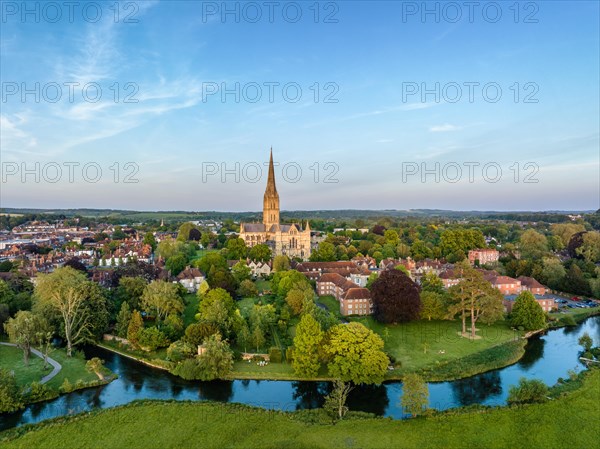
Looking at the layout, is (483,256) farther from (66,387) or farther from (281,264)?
(66,387)

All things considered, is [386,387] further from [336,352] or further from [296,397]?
A: [296,397]

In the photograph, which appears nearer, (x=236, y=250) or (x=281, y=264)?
(x=281, y=264)

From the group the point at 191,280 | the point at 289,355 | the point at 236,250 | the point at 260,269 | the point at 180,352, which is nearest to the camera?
the point at 180,352

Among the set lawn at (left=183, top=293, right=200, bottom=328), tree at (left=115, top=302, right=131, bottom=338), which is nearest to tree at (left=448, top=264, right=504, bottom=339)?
lawn at (left=183, top=293, right=200, bottom=328)

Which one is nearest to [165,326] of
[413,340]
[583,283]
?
[413,340]

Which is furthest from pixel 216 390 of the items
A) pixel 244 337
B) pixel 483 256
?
pixel 483 256

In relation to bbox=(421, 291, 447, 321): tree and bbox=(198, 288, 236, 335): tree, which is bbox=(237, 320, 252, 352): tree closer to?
bbox=(198, 288, 236, 335): tree
